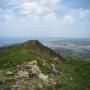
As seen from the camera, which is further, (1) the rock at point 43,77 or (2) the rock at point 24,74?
(1) the rock at point 43,77

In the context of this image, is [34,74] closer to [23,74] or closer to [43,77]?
[43,77]

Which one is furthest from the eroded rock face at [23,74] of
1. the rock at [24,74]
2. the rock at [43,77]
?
the rock at [43,77]

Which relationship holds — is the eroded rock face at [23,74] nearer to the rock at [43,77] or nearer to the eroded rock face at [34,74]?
the eroded rock face at [34,74]

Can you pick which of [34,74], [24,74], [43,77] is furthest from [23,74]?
[43,77]

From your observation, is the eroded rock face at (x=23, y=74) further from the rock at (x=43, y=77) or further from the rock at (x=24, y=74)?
the rock at (x=43, y=77)

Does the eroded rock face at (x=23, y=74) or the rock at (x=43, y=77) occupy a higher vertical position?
the eroded rock face at (x=23, y=74)

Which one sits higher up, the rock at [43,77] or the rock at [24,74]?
the rock at [24,74]

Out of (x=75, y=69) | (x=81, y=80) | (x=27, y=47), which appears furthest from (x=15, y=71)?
(x=27, y=47)

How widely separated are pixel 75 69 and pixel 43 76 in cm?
1799

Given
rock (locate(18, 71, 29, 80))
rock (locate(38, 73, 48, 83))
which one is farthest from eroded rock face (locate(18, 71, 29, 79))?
rock (locate(38, 73, 48, 83))

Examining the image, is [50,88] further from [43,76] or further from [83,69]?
[83,69]

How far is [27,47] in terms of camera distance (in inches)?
3076

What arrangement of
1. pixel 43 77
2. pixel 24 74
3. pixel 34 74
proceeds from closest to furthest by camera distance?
pixel 24 74, pixel 43 77, pixel 34 74

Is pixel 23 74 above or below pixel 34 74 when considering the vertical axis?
above
